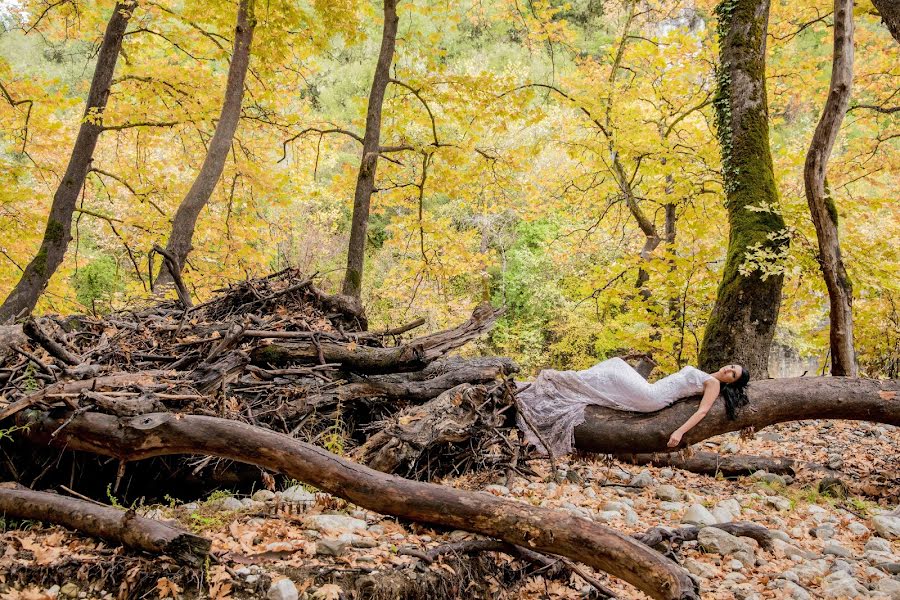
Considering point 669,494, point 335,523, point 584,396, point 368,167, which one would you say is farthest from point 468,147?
point 335,523

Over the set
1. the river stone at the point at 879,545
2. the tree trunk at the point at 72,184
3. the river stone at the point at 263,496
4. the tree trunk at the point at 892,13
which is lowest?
the river stone at the point at 263,496

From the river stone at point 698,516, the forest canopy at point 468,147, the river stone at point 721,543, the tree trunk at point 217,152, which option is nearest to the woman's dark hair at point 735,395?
the river stone at point 698,516

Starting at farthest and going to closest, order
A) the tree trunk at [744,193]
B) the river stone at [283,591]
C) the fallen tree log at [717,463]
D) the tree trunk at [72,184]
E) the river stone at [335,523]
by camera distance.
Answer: the tree trunk at [72,184] → the tree trunk at [744,193] → the fallen tree log at [717,463] → the river stone at [335,523] → the river stone at [283,591]

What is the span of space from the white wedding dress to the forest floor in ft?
1.19

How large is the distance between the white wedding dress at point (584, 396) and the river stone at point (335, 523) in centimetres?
217

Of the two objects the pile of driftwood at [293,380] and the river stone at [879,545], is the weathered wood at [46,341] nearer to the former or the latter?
the pile of driftwood at [293,380]

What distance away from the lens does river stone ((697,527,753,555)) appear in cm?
351

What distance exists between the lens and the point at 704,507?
14.2 feet

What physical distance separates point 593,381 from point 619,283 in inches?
261

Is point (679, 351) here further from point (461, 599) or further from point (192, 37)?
point (192, 37)

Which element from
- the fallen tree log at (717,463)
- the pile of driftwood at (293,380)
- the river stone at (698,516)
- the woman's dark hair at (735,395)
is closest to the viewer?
the pile of driftwood at (293,380)

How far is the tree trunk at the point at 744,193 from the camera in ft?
21.9

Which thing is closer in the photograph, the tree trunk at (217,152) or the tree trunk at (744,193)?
the tree trunk at (744,193)

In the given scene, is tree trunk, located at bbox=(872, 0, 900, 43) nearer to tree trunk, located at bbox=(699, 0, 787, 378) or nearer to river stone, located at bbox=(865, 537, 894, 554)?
tree trunk, located at bbox=(699, 0, 787, 378)
